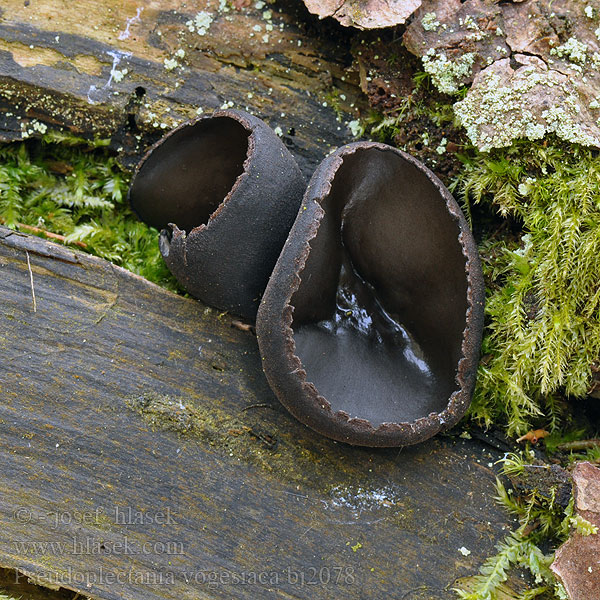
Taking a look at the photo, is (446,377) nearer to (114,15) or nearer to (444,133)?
(444,133)

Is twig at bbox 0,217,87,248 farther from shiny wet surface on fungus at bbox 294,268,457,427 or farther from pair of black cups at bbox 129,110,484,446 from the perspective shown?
shiny wet surface on fungus at bbox 294,268,457,427

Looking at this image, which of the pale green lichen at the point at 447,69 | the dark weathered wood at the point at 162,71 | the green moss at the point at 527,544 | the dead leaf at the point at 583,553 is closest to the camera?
the dead leaf at the point at 583,553

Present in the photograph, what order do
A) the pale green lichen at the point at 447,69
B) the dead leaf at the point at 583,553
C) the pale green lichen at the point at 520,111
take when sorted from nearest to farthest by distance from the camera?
1. the dead leaf at the point at 583,553
2. the pale green lichen at the point at 520,111
3. the pale green lichen at the point at 447,69

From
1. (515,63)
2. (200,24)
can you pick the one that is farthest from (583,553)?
(200,24)

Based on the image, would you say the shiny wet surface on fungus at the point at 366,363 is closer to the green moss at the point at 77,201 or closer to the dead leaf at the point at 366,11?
the green moss at the point at 77,201

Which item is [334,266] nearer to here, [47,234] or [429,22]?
[429,22]

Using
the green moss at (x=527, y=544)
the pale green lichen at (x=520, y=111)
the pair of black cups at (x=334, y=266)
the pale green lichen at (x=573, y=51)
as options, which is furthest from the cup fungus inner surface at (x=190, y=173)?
the green moss at (x=527, y=544)

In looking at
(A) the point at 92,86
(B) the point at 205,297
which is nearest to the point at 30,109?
(A) the point at 92,86
